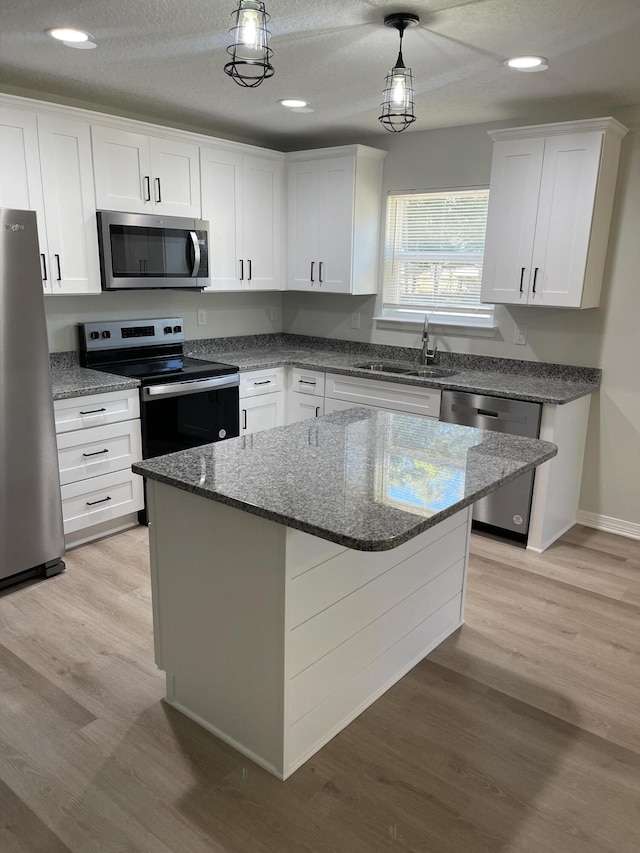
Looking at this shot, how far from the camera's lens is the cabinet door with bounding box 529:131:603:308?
3.28m

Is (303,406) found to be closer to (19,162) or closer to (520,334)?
(520,334)

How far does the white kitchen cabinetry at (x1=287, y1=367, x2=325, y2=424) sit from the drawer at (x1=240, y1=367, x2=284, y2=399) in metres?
0.09

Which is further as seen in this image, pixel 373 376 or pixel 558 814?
pixel 373 376

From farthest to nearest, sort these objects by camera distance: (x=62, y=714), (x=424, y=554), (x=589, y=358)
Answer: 1. (x=589, y=358)
2. (x=424, y=554)
3. (x=62, y=714)

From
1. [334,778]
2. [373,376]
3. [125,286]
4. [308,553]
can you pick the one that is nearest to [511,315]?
[373,376]

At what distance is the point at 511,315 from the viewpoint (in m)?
3.98

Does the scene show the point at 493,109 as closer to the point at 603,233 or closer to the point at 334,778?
the point at 603,233

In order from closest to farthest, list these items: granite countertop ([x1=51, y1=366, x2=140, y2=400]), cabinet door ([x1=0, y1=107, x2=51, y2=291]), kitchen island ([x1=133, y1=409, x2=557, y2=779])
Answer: kitchen island ([x1=133, y1=409, x2=557, y2=779]) → cabinet door ([x1=0, y1=107, x2=51, y2=291]) → granite countertop ([x1=51, y1=366, x2=140, y2=400])

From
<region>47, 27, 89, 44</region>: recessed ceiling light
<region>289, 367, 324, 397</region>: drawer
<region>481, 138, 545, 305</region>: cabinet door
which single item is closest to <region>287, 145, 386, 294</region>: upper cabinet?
<region>289, 367, 324, 397</region>: drawer

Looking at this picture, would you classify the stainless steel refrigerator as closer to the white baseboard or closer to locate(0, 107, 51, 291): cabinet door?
locate(0, 107, 51, 291): cabinet door

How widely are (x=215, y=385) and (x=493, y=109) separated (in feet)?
7.45

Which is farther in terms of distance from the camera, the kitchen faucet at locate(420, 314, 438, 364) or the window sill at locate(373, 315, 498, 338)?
the kitchen faucet at locate(420, 314, 438, 364)

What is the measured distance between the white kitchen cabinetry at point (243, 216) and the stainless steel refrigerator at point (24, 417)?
1.53 metres

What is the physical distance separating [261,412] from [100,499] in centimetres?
131
